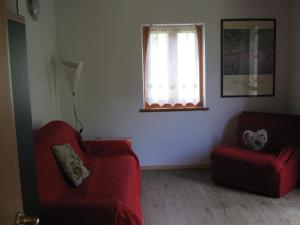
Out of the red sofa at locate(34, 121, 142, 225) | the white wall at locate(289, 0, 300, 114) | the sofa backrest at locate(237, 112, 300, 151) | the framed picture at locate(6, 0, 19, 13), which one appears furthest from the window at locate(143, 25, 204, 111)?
the framed picture at locate(6, 0, 19, 13)

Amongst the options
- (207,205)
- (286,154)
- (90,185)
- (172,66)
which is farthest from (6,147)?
(172,66)

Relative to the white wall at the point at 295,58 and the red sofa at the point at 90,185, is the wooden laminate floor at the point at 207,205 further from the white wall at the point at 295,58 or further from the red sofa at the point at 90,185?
the white wall at the point at 295,58

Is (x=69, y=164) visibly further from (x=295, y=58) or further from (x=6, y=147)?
(x=295, y=58)

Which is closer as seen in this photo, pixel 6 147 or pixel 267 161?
pixel 6 147

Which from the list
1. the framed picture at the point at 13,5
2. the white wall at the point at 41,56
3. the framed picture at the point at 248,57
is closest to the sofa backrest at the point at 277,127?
the framed picture at the point at 248,57

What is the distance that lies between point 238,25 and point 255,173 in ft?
6.13

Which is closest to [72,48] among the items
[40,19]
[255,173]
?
[40,19]

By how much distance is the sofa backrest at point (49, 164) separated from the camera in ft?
7.34

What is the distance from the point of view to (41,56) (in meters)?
3.49

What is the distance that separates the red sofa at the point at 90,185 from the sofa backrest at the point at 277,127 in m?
1.59

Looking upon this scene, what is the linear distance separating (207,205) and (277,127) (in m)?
1.32

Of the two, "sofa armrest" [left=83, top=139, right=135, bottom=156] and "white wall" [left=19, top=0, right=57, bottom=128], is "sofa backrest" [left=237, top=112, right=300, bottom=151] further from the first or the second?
"white wall" [left=19, top=0, right=57, bottom=128]

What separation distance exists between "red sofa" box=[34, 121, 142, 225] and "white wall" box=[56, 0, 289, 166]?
0.71 meters

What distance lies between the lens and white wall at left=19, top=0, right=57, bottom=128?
3.16m
